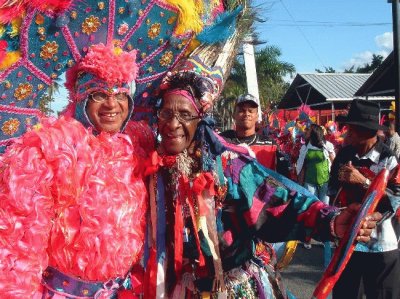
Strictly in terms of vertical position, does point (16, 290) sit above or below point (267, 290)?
above

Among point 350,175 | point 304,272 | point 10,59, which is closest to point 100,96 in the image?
point 10,59

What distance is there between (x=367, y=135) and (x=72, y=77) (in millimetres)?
2482

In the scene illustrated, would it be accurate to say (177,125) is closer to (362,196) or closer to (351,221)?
(351,221)

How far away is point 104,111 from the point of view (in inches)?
92.7

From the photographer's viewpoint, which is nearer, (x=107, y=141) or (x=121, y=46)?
(x=107, y=141)

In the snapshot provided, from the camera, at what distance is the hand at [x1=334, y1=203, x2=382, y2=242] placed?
2.05 meters

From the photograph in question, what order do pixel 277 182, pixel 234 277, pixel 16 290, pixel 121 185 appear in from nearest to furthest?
pixel 16 290
pixel 121 185
pixel 277 182
pixel 234 277

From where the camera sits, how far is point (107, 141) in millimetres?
2295

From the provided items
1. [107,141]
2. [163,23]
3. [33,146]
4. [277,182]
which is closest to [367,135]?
[277,182]

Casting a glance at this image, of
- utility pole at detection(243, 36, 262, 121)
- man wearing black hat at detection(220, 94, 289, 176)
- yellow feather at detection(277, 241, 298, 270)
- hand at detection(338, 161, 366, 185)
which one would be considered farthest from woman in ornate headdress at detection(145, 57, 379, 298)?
man wearing black hat at detection(220, 94, 289, 176)

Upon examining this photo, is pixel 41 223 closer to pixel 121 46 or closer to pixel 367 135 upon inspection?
pixel 121 46

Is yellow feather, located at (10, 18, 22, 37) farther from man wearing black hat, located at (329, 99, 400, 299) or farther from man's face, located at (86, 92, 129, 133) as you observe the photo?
man wearing black hat, located at (329, 99, 400, 299)

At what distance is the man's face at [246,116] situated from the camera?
17.1 ft

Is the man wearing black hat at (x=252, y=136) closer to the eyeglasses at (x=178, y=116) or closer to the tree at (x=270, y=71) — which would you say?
the eyeglasses at (x=178, y=116)
